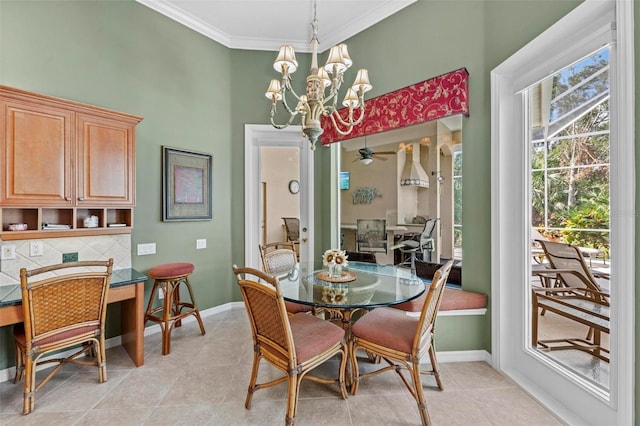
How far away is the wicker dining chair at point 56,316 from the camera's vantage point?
1.82 meters

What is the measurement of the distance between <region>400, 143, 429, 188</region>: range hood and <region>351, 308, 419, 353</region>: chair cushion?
1700mm

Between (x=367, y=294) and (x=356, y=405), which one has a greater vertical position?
(x=367, y=294)

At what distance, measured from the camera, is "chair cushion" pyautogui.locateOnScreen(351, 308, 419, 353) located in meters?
1.79

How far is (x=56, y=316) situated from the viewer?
6.34 feet

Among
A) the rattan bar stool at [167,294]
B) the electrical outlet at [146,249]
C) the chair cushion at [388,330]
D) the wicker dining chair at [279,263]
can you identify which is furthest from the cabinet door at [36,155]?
the chair cushion at [388,330]

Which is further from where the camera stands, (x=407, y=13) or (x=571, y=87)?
(x=407, y=13)

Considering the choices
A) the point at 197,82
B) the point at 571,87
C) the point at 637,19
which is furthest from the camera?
the point at 197,82

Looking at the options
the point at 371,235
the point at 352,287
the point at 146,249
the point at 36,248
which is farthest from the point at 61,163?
the point at 371,235

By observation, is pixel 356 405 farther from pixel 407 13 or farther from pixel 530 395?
pixel 407 13

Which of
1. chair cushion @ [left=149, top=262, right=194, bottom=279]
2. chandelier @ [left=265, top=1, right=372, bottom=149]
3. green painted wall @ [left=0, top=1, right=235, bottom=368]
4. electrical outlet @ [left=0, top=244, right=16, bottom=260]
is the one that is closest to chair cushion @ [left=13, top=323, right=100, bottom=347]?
green painted wall @ [left=0, top=1, right=235, bottom=368]

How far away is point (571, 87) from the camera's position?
6.00ft

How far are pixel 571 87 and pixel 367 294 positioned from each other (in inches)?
75.7

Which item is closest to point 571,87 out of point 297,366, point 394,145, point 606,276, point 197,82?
point 606,276

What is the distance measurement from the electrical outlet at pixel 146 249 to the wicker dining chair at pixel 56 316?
0.93 meters
